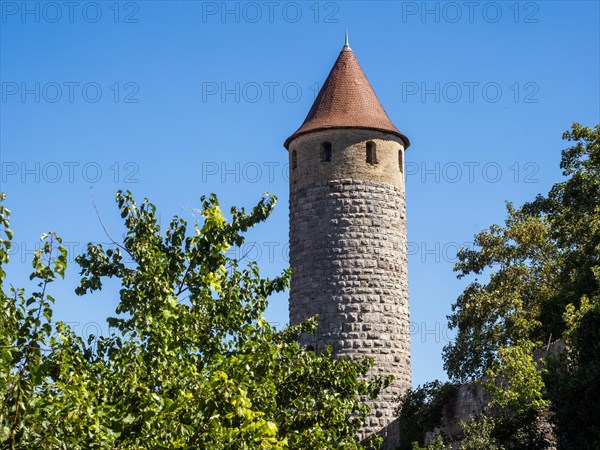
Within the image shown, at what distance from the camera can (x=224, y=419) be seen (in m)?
10.6

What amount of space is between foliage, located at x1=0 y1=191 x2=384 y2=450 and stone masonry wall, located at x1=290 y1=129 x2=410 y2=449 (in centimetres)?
910

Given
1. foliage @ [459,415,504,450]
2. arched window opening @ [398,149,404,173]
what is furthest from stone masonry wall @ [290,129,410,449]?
foliage @ [459,415,504,450]

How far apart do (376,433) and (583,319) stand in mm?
7929

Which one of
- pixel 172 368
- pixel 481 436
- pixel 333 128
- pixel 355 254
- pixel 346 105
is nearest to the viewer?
pixel 172 368

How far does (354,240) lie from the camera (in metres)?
25.4

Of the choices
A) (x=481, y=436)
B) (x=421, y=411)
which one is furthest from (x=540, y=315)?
(x=481, y=436)

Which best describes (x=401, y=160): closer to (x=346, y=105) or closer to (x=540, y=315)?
(x=346, y=105)

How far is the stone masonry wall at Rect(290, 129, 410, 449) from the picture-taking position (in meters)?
24.9

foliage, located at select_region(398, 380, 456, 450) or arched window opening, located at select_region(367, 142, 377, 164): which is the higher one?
arched window opening, located at select_region(367, 142, 377, 164)

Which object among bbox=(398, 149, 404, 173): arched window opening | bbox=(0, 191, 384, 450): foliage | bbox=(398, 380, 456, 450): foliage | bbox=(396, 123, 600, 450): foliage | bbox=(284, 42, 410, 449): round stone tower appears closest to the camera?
bbox=(0, 191, 384, 450): foliage

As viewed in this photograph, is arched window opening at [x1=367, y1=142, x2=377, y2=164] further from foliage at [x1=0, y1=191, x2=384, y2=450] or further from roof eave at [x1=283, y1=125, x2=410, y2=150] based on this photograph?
foliage at [x1=0, y1=191, x2=384, y2=450]

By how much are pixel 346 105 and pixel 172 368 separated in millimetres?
17075

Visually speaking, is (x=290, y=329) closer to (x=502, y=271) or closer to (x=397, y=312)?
(x=397, y=312)

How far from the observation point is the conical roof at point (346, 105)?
26.5 metres
